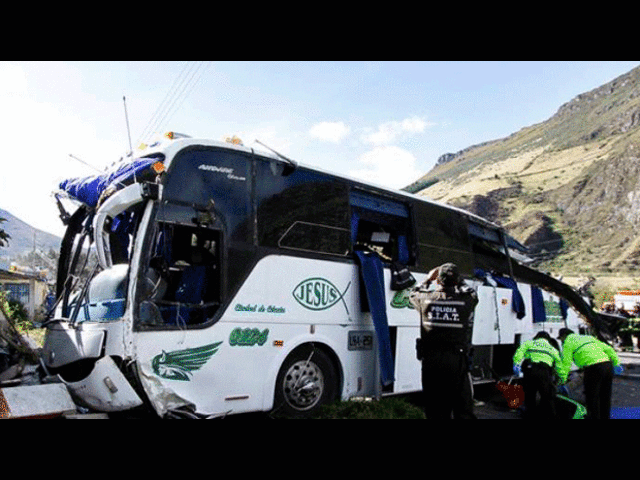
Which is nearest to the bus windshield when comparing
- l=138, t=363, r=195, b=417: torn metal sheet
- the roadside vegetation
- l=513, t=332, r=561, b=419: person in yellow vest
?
l=138, t=363, r=195, b=417: torn metal sheet

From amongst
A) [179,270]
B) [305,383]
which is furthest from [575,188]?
[179,270]

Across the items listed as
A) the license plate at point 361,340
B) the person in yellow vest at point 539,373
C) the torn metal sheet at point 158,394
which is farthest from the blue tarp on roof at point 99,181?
the person in yellow vest at point 539,373

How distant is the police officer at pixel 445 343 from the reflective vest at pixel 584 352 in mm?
1862

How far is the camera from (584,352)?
6660mm

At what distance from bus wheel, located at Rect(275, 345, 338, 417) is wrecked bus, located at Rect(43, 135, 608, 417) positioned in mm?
16

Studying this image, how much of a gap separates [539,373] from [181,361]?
4.38 meters

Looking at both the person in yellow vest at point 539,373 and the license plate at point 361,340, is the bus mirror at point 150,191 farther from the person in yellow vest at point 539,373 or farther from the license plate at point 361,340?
the person in yellow vest at point 539,373

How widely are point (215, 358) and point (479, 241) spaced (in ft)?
20.2

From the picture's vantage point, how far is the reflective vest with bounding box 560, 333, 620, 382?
21.5ft

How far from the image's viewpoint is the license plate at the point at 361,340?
6738 mm

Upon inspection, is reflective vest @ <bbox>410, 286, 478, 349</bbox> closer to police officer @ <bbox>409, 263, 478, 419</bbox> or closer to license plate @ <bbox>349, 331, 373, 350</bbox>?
police officer @ <bbox>409, 263, 478, 419</bbox>

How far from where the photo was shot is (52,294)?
6879mm

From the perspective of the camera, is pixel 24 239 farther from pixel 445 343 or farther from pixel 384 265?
pixel 445 343

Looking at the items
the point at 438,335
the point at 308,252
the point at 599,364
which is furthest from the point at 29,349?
the point at 599,364
